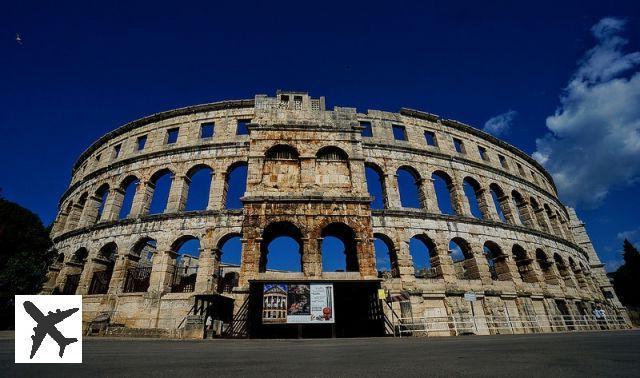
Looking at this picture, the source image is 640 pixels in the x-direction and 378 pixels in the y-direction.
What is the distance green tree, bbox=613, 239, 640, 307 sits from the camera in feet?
109

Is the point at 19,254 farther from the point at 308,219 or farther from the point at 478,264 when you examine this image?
the point at 478,264

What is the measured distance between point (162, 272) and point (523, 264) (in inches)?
900

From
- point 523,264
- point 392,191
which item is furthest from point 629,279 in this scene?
point 392,191

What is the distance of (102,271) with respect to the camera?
17188 millimetres

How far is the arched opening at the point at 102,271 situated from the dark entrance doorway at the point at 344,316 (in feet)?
38.5

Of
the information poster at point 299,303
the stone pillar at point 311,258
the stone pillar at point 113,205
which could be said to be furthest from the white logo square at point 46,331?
the stone pillar at point 113,205

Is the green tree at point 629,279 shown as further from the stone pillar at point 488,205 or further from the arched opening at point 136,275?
the arched opening at point 136,275

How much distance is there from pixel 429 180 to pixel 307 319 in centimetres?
1298

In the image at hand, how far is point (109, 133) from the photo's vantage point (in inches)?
891

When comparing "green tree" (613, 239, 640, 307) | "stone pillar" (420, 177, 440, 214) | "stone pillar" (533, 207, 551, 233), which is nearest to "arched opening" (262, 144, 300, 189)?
"stone pillar" (420, 177, 440, 214)

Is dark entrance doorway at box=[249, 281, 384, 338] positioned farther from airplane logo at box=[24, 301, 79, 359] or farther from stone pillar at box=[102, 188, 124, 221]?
stone pillar at box=[102, 188, 124, 221]

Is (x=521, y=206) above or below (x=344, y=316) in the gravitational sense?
above

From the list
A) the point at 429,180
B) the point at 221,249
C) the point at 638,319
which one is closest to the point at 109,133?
the point at 221,249

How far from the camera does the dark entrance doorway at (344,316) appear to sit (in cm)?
1039
